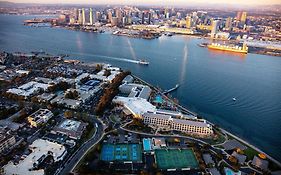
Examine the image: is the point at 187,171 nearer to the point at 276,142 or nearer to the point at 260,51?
the point at 276,142

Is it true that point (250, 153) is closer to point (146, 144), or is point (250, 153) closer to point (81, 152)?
point (146, 144)

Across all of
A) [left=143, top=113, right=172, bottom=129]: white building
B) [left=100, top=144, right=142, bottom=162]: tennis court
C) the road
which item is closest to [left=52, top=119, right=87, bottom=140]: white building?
the road

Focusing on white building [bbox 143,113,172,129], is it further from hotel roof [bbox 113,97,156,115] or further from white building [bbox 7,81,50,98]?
white building [bbox 7,81,50,98]

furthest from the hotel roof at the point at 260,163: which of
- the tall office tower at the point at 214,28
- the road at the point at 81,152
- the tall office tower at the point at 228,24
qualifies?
the tall office tower at the point at 228,24

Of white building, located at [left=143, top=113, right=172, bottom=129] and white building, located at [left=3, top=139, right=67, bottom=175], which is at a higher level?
white building, located at [left=143, top=113, right=172, bottom=129]

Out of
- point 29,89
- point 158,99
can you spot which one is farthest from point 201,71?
point 29,89

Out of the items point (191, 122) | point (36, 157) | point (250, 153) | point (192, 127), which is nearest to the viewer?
point (36, 157)
